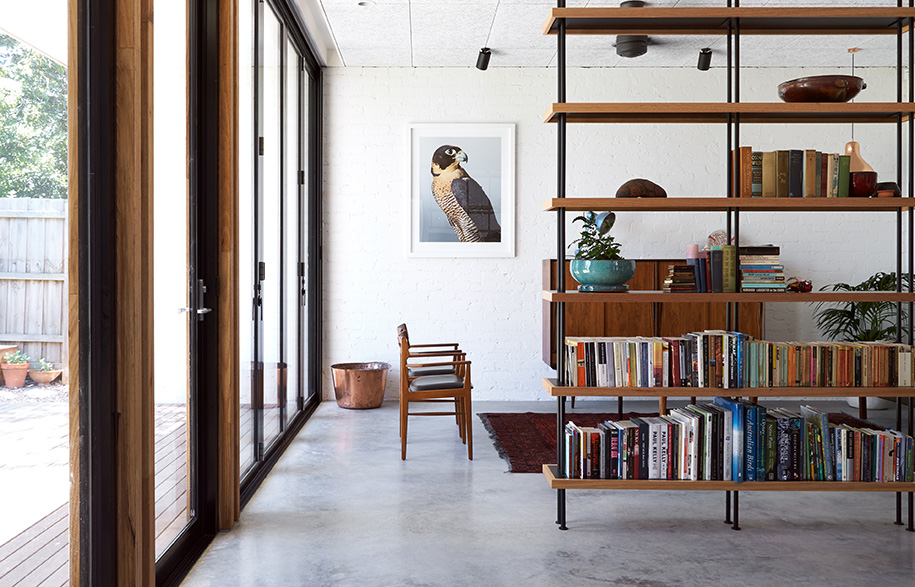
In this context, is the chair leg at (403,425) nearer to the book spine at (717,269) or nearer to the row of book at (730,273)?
the row of book at (730,273)

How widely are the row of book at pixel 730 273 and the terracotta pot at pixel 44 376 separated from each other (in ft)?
7.74

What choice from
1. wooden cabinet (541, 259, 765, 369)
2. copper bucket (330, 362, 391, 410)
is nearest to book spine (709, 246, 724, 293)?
wooden cabinet (541, 259, 765, 369)

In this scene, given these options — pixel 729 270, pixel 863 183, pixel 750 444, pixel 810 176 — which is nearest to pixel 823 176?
pixel 810 176

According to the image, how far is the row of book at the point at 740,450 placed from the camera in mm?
3117

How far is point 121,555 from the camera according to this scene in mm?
2057

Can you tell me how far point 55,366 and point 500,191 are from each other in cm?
487

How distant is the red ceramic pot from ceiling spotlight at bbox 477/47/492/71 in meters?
3.24

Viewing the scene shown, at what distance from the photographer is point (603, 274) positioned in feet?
10.4

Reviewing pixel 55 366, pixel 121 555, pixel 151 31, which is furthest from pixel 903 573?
pixel 151 31

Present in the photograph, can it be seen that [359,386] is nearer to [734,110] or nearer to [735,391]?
[735,391]

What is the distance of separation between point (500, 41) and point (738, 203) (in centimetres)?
309

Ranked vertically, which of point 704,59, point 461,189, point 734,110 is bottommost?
point 734,110

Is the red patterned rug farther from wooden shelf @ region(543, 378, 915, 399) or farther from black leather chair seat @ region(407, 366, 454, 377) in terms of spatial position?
black leather chair seat @ region(407, 366, 454, 377)

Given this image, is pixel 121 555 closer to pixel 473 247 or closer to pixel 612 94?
pixel 473 247
